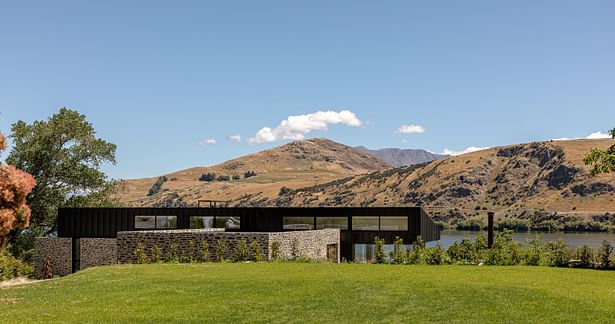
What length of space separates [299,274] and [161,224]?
19.6 metres

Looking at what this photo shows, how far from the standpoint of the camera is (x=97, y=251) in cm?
3934

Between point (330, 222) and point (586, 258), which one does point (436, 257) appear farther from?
point (330, 222)

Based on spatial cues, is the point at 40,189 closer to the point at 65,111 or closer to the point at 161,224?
the point at 65,111

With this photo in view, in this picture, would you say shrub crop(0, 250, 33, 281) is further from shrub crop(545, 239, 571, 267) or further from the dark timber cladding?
shrub crop(545, 239, 571, 267)

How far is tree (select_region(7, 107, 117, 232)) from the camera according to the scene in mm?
47781

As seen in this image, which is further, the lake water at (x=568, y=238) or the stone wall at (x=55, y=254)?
the lake water at (x=568, y=238)

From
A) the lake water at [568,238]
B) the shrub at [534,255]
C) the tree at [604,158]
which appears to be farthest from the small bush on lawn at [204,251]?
the lake water at [568,238]

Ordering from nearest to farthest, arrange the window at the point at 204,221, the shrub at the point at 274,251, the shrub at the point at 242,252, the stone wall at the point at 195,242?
the shrub at the point at 242,252
the shrub at the point at 274,251
the stone wall at the point at 195,242
the window at the point at 204,221

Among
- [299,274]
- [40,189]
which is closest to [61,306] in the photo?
[299,274]

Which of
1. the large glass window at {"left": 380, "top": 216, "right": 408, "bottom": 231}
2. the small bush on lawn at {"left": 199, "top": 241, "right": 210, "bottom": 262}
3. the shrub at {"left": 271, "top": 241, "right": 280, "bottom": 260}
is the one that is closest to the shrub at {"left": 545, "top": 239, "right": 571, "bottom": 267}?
the shrub at {"left": 271, "top": 241, "right": 280, "bottom": 260}

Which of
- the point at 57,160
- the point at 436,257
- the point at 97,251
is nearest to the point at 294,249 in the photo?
the point at 436,257

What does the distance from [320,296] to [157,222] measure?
2398 centimetres

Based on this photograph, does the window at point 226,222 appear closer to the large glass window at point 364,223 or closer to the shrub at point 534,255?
the large glass window at point 364,223

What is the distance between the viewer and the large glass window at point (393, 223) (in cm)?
3866
